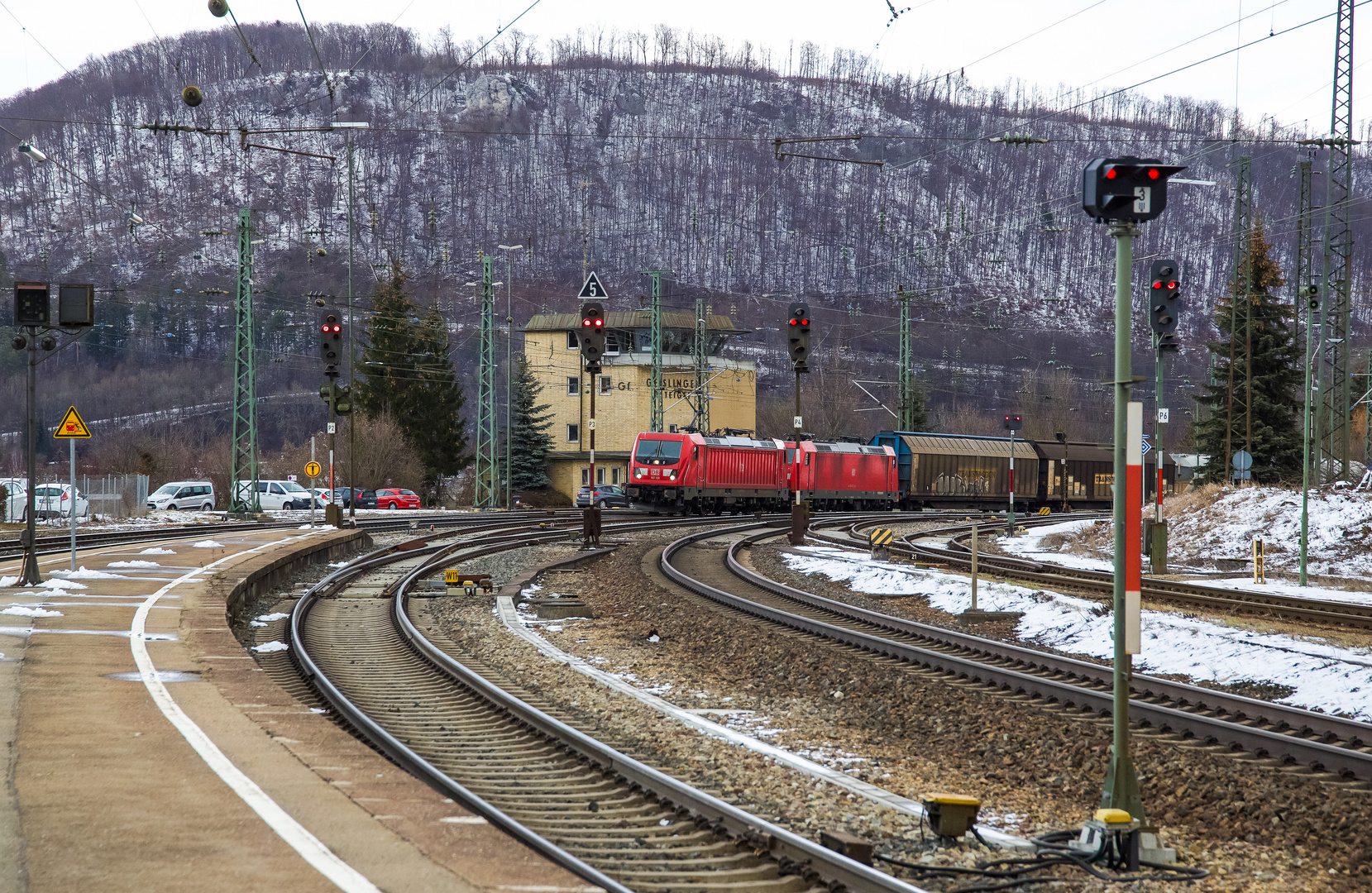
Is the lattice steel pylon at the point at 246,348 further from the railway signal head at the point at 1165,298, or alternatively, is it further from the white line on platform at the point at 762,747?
the railway signal head at the point at 1165,298

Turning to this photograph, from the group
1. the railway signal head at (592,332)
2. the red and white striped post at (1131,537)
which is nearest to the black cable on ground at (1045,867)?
the red and white striped post at (1131,537)

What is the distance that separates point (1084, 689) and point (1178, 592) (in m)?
10.5

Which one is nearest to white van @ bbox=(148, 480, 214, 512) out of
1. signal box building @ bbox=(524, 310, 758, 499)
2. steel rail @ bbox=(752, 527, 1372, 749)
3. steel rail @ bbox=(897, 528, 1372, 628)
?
signal box building @ bbox=(524, 310, 758, 499)

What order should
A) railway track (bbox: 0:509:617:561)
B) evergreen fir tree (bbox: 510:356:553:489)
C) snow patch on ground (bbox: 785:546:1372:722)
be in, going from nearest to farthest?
1. snow patch on ground (bbox: 785:546:1372:722)
2. railway track (bbox: 0:509:617:561)
3. evergreen fir tree (bbox: 510:356:553:489)

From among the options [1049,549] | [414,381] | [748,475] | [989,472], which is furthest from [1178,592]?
[414,381]

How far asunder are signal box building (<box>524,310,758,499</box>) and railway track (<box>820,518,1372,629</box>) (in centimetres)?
5254

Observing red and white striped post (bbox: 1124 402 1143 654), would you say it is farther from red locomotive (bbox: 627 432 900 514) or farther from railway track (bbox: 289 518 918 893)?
red locomotive (bbox: 627 432 900 514)

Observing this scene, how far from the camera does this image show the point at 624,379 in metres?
81.7

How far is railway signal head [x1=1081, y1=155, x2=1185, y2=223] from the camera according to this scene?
24.0 feet

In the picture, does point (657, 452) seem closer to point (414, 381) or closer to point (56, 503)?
point (56, 503)

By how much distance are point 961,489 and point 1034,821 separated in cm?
5176

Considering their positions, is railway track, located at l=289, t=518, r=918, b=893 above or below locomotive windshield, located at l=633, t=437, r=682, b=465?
below

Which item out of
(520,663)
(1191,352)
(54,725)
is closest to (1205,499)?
(520,663)

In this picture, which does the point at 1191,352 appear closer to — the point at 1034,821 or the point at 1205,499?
the point at 1205,499
